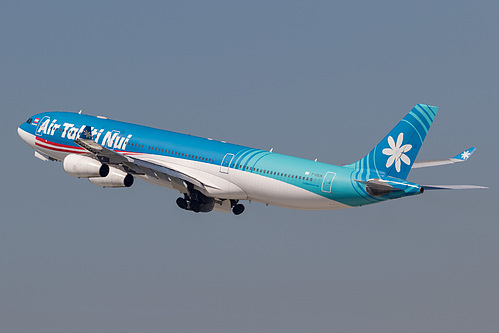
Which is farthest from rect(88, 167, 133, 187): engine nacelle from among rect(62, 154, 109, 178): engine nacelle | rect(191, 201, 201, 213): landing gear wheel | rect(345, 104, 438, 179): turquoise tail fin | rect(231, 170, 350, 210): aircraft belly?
rect(345, 104, 438, 179): turquoise tail fin

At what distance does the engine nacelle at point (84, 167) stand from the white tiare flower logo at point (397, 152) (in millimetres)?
17643

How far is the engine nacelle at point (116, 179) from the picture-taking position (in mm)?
59938

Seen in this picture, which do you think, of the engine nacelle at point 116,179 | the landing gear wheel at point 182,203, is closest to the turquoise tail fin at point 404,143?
Answer: the landing gear wheel at point 182,203

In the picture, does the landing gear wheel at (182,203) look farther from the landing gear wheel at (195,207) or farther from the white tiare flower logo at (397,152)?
the white tiare flower logo at (397,152)

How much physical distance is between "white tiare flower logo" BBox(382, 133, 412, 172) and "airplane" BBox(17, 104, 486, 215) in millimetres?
56

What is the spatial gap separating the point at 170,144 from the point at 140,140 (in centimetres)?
243

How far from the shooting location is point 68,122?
220ft

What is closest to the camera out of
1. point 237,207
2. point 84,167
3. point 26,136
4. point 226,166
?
point 226,166

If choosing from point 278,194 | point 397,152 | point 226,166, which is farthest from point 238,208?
point 397,152

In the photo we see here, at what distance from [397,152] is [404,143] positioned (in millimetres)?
652

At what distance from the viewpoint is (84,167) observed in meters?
59.5

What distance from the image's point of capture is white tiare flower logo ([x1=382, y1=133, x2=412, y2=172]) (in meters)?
53.3

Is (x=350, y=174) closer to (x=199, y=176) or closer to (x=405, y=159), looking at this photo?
(x=405, y=159)

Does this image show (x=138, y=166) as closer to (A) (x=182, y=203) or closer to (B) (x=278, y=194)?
(A) (x=182, y=203)
